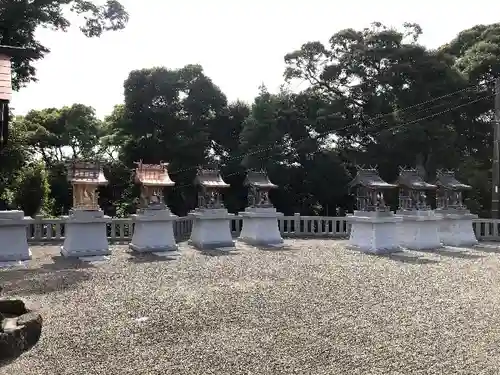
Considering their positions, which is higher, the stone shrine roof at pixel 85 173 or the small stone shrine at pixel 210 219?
the stone shrine roof at pixel 85 173

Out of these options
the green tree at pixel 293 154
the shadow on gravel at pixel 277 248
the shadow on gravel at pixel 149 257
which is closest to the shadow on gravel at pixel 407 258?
the shadow on gravel at pixel 277 248

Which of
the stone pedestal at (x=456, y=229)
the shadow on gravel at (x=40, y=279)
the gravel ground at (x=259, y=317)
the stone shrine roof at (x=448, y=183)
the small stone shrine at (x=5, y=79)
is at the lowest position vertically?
the gravel ground at (x=259, y=317)

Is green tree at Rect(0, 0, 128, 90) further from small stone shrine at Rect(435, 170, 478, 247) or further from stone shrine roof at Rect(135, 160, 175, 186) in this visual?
small stone shrine at Rect(435, 170, 478, 247)

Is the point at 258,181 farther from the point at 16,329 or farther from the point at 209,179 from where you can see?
the point at 16,329

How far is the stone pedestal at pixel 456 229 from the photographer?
14508 mm

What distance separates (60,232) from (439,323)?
1113 centimetres

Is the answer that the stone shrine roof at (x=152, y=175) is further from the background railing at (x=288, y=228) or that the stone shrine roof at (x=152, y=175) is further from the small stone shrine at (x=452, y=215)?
the small stone shrine at (x=452, y=215)

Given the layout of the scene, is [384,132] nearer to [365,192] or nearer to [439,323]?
[365,192]

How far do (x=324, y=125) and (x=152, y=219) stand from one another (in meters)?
9.05

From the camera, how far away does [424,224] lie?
13664 mm

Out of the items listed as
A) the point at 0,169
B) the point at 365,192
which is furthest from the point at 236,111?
the point at 0,169

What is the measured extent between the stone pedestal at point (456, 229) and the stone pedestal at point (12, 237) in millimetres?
11238

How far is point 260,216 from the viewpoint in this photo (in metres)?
14.0

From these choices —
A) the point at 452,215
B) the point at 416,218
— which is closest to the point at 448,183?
the point at 452,215
